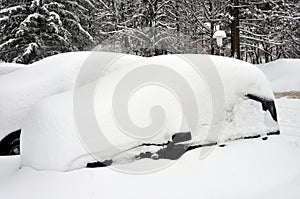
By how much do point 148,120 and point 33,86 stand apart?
2417 mm

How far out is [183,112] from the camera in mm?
2955

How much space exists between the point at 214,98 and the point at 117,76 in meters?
1.13

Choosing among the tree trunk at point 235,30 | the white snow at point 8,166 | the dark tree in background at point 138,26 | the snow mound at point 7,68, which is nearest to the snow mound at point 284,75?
the tree trunk at point 235,30

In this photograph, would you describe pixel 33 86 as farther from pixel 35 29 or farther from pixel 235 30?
pixel 235 30

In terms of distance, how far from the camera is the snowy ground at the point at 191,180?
2.54m

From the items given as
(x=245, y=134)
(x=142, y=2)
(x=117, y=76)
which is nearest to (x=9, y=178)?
(x=117, y=76)

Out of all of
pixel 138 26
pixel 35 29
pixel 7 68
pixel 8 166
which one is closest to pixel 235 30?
pixel 138 26

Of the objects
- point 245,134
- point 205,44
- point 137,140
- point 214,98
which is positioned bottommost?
point 205,44

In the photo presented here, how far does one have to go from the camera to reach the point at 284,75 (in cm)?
1286

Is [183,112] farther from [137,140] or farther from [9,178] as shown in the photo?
[9,178]

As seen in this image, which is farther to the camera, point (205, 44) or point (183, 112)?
point (205, 44)

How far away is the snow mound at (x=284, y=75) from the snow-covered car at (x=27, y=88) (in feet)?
29.5

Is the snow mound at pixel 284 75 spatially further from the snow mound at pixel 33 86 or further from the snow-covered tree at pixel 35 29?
the snow mound at pixel 33 86

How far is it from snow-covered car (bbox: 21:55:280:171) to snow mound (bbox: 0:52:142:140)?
1047 mm
